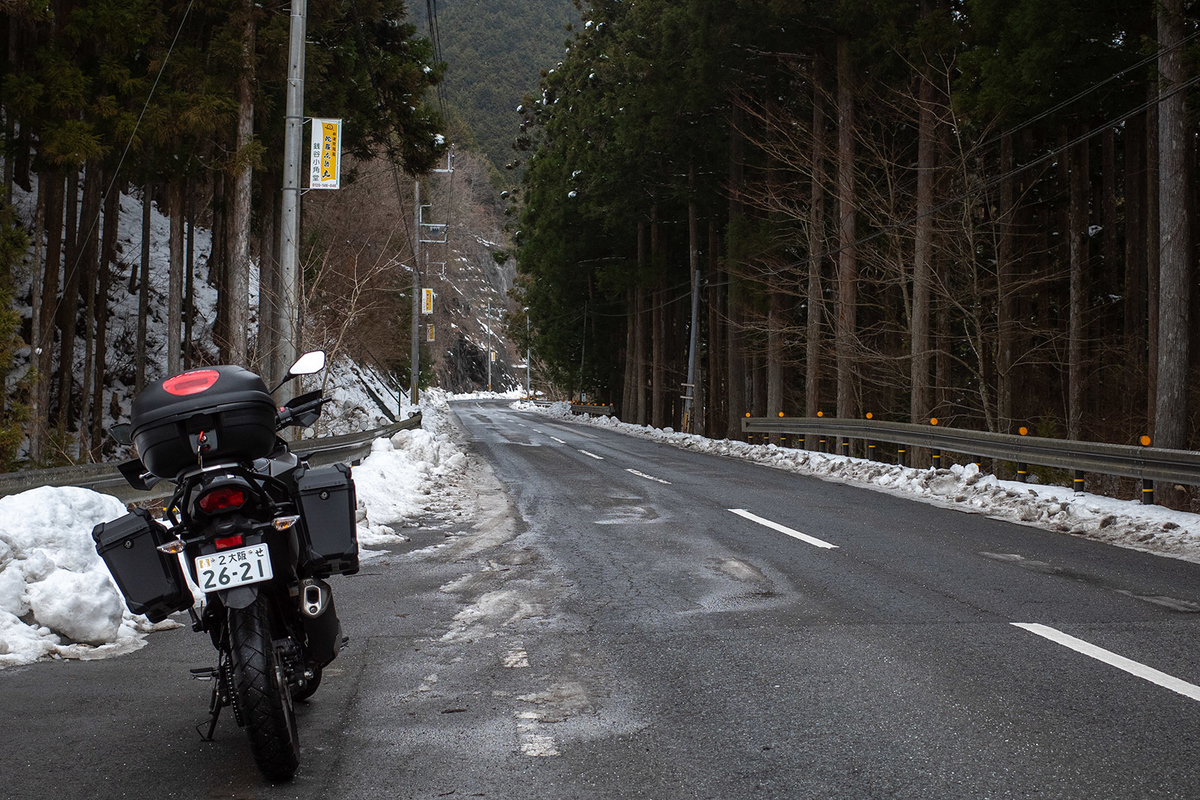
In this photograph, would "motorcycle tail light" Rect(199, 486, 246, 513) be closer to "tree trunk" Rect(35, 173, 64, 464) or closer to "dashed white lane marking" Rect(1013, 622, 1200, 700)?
"dashed white lane marking" Rect(1013, 622, 1200, 700)

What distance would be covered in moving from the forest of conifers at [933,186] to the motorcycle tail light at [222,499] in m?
14.2

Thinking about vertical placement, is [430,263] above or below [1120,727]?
above

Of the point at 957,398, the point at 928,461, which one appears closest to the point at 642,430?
the point at 957,398

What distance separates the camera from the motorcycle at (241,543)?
3527mm

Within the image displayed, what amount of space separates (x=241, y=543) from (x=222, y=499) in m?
0.18

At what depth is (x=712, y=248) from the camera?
36438mm

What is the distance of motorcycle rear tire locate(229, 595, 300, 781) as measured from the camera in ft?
11.2

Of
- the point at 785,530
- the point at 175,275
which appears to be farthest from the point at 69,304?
the point at 785,530

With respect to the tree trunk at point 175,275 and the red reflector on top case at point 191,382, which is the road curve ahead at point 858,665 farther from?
the tree trunk at point 175,275

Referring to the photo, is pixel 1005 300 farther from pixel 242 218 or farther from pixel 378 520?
pixel 242 218

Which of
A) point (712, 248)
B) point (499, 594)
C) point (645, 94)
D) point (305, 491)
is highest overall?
point (645, 94)

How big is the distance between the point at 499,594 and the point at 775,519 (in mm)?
4770

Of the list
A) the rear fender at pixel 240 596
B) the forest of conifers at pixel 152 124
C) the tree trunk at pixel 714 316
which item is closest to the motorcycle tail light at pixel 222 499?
the rear fender at pixel 240 596

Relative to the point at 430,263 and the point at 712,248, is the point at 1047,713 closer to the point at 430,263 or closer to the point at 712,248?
the point at 712,248
